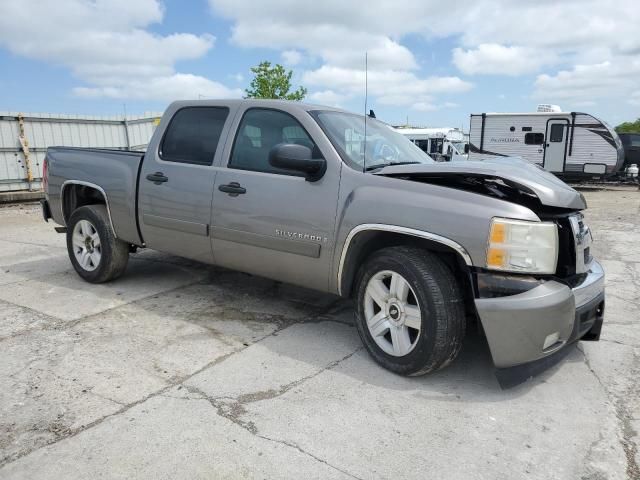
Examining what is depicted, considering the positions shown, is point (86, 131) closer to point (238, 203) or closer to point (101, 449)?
point (238, 203)

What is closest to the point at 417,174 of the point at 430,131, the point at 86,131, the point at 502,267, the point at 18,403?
the point at 502,267

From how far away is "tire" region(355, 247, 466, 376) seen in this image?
3.05 meters

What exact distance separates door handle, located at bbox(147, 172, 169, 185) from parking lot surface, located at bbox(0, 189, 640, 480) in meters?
1.14

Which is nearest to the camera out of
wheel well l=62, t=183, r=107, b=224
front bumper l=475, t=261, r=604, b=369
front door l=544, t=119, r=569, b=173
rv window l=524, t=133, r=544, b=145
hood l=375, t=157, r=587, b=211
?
front bumper l=475, t=261, r=604, b=369

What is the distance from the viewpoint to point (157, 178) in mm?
4551

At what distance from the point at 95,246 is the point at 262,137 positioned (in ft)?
7.68

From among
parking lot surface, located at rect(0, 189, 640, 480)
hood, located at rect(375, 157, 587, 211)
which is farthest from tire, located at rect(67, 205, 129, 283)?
hood, located at rect(375, 157, 587, 211)

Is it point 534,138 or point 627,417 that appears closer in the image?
point 627,417

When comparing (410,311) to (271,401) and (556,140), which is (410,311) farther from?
(556,140)

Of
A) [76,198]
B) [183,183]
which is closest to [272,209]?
[183,183]

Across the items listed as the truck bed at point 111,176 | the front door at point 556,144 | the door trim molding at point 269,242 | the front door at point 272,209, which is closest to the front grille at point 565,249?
the front door at point 272,209

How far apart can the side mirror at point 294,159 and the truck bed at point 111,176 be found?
192 cm

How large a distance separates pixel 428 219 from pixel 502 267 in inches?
20.2

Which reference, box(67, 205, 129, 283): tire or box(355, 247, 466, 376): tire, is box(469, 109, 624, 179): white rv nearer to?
box(67, 205, 129, 283): tire
